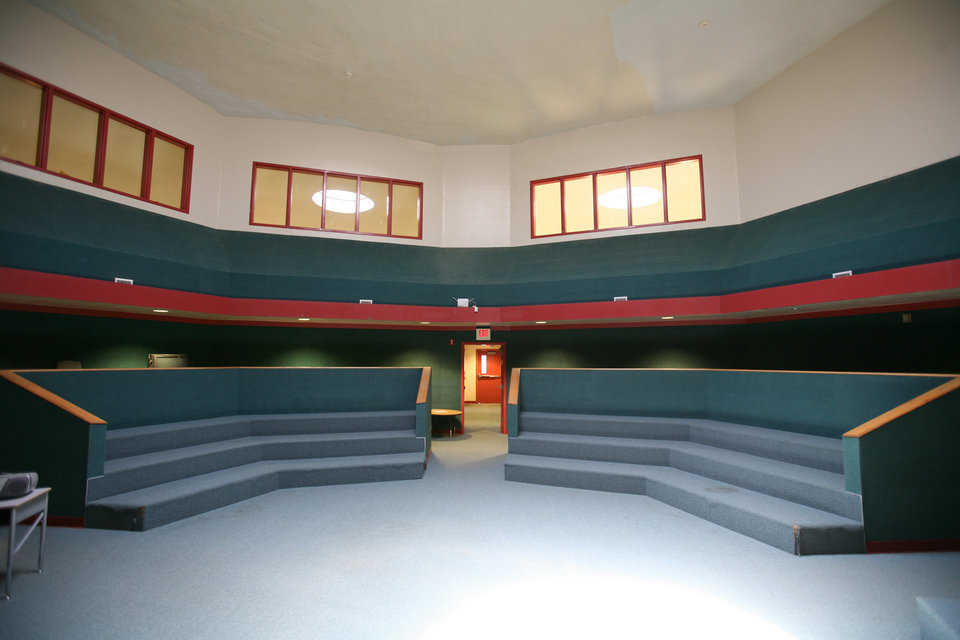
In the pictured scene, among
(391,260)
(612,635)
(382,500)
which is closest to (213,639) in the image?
(612,635)

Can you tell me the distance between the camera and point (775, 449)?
18.1 feet

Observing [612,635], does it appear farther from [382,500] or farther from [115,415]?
[115,415]

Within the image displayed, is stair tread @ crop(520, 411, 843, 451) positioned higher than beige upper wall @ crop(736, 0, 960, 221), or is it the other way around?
beige upper wall @ crop(736, 0, 960, 221)

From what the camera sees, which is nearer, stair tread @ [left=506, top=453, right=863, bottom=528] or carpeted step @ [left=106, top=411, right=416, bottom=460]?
stair tread @ [left=506, top=453, right=863, bottom=528]

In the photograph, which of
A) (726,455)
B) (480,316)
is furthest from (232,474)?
(726,455)

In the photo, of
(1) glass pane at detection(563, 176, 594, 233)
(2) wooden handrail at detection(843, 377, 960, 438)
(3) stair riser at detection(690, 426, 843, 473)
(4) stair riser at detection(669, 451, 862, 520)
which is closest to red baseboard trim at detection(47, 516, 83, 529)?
(4) stair riser at detection(669, 451, 862, 520)

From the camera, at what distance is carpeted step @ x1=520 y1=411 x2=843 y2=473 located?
509cm

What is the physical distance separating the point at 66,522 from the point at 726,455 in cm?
775

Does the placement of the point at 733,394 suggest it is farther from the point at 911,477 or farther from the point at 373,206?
the point at 373,206

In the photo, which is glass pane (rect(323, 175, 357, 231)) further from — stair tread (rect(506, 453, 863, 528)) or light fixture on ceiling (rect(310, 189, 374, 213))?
stair tread (rect(506, 453, 863, 528))

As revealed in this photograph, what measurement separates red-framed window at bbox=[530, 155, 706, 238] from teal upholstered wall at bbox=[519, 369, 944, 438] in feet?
11.8

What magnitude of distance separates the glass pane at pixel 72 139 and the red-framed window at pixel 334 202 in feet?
8.70

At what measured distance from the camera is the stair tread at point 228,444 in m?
5.22

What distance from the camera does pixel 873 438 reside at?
407 cm
